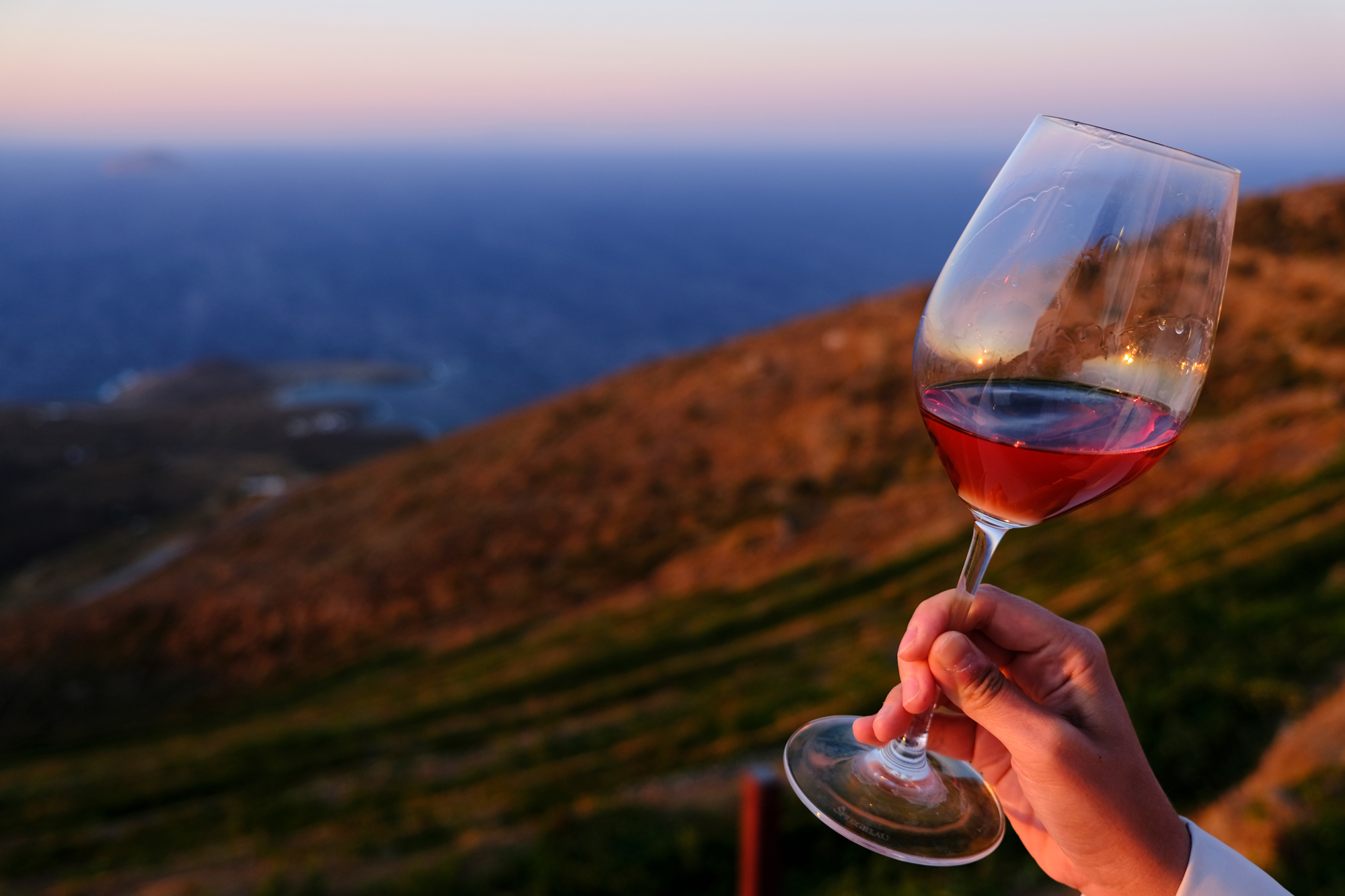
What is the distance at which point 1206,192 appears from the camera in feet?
4.46

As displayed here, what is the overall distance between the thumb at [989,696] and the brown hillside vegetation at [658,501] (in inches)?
393

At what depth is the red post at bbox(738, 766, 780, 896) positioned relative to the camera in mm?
3279

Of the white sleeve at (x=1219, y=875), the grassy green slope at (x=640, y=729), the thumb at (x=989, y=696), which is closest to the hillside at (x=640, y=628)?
the grassy green slope at (x=640, y=729)

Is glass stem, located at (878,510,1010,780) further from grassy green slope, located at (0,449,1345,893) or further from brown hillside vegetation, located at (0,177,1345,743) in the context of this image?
brown hillside vegetation, located at (0,177,1345,743)

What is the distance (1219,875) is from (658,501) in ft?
62.5

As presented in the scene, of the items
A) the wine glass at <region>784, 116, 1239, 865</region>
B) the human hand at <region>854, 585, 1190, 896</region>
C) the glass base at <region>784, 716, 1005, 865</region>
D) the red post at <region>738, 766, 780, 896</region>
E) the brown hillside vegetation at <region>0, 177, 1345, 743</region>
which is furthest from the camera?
the brown hillside vegetation at <region>0, 177, 1345, 743</region>

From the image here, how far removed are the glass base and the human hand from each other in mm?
199

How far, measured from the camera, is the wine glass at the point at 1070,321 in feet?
4.48

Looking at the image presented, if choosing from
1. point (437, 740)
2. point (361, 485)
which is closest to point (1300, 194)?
point (437, 740)

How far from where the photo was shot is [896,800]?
188 cm

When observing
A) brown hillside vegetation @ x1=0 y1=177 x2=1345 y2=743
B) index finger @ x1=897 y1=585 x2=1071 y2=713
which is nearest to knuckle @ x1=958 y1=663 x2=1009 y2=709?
index finger @ x1=897 y1=585 x2=1071 y2=713

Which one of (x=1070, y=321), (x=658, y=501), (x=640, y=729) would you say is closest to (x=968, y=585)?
(x=1070, y=321)

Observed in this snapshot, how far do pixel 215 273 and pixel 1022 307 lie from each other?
223 metres

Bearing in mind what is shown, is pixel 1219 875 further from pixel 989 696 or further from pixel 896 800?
pixel 896 800
